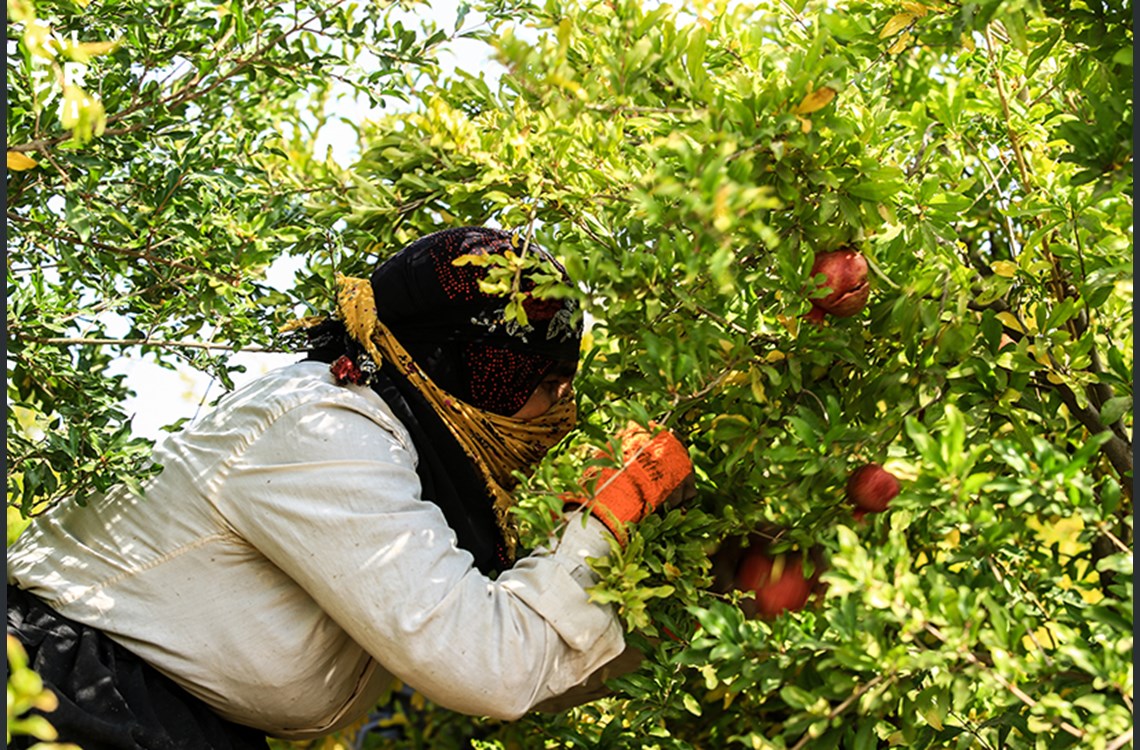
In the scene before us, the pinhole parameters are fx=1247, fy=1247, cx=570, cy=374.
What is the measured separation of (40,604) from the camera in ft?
6.53

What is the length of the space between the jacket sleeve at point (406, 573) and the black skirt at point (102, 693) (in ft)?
0.92

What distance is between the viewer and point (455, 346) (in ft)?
6.98

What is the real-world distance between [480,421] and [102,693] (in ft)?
2.41

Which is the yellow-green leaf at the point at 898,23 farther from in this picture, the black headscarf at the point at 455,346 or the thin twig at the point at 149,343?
the thin twig at the point at 149,343

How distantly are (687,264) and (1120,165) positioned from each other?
517mm

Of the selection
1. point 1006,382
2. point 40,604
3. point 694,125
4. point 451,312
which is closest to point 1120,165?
point 1006,382

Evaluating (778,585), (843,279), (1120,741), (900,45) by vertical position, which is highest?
(900,45)

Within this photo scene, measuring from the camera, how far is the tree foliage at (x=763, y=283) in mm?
1435

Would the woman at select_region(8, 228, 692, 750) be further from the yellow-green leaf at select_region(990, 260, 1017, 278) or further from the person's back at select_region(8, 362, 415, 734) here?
the yellow-green leaf at select_region(990, 260, 1017, 278)

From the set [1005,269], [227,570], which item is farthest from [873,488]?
[227,570]

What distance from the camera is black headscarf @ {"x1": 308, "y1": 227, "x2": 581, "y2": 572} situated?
2.05 m

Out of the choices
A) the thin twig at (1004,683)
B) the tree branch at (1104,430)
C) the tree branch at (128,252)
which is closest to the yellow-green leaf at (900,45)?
the tree branch at (1104,430)

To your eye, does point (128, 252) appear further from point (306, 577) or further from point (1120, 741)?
point (1120, 741)

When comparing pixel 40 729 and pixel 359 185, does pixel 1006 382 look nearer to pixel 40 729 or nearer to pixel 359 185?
pixel 359 185
